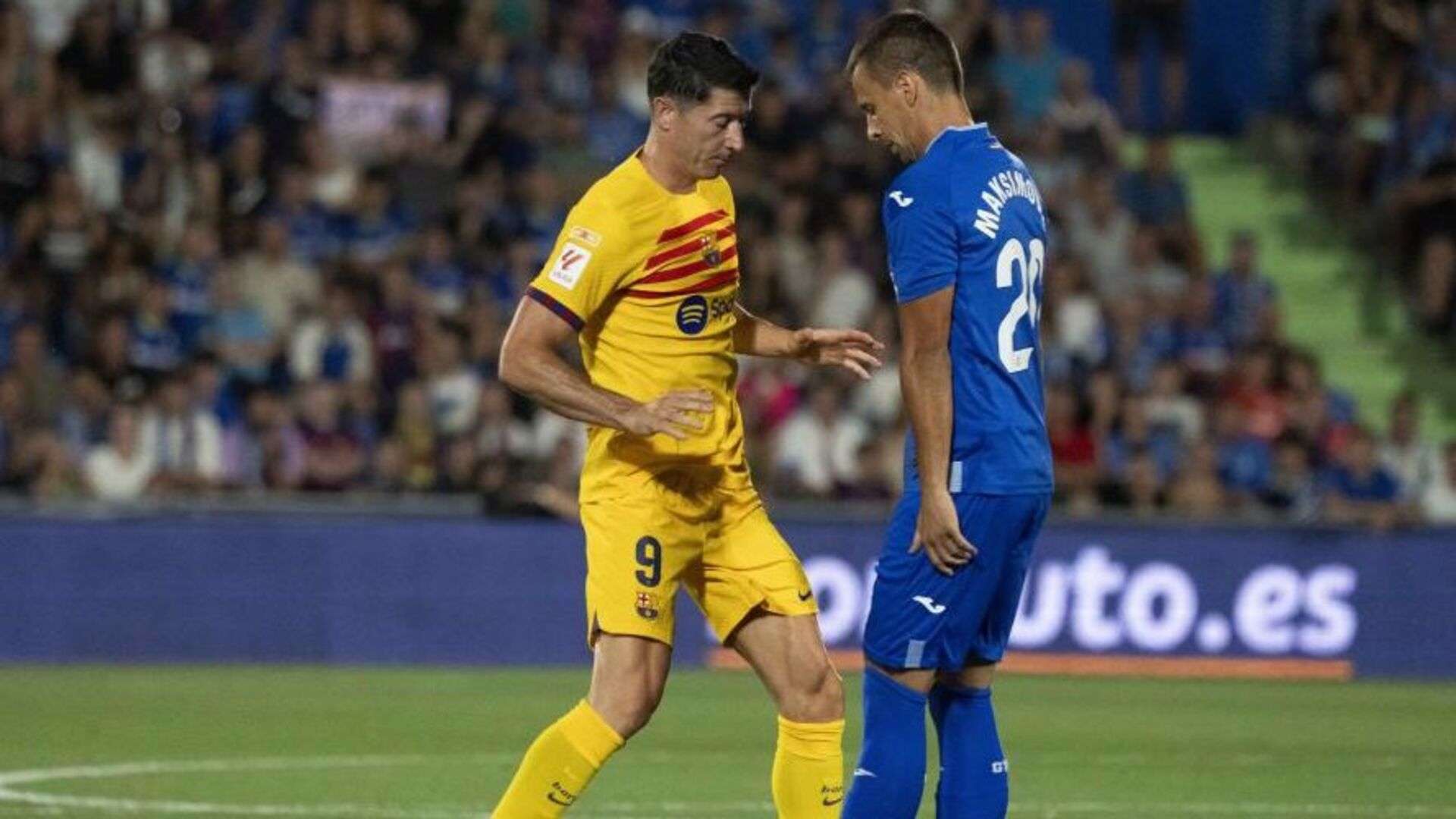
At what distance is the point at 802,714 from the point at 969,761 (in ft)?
1.76

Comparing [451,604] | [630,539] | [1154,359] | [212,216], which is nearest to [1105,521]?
[1154,359]

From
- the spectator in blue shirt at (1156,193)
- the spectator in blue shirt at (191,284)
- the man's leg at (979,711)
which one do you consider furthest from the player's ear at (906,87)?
the spectator in blue shirt at (1156,193)

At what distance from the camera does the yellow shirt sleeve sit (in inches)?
294

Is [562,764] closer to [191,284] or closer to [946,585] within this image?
[946,585]

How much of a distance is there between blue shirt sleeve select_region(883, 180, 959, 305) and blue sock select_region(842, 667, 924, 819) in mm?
1060

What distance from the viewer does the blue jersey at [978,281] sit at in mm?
7031

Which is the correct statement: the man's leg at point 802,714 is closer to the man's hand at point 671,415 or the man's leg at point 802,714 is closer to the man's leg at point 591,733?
the man's leg at point 591,733

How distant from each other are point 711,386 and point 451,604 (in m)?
9.18

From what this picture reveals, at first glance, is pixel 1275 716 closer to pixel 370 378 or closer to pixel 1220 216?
pixel 370 378

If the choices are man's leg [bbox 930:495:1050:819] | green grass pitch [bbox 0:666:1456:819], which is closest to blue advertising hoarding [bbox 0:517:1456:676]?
green grass pitch [bbox 0:666:1456:819]

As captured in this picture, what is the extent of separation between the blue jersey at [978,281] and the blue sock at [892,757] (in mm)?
569

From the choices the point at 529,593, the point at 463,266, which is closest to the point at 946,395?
the point at 529,593

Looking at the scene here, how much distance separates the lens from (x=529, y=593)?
16781 mm

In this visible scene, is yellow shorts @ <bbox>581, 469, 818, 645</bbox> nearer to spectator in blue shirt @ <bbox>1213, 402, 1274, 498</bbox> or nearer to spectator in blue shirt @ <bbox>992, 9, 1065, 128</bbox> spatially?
spectator in blue shirt @ <bbox>1213, 402, 1274, 498</bbox>
